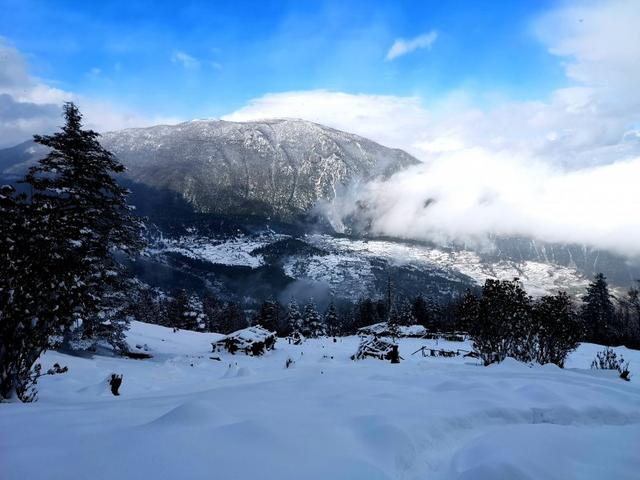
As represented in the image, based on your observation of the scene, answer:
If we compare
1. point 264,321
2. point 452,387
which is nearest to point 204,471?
point 452,387

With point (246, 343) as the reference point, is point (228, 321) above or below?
below

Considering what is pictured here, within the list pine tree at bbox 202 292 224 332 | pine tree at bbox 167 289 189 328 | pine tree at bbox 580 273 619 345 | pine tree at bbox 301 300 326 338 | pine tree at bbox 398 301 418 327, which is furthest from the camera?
pine tree at bbox 202 292 224 332

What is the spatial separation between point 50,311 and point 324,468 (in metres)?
6.01

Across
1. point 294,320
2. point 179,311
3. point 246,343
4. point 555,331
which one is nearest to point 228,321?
point 179,311

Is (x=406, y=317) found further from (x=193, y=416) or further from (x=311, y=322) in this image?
(x=193, y=416)

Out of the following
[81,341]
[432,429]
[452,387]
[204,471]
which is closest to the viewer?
[204,471]

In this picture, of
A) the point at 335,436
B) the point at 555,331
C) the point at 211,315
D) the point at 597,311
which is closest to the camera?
the point at 335,436

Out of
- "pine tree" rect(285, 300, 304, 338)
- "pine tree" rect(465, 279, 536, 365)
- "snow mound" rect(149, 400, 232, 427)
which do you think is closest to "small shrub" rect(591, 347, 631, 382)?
"pine tree" rect(465, 279, 536, 365)

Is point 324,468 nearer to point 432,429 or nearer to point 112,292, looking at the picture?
point 432,429

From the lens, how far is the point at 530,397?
7242 mm

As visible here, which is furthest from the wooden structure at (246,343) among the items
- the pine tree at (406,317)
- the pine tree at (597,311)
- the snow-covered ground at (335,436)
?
the pine tree at (406,317)

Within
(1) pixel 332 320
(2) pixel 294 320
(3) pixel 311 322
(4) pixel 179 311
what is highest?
(4) pixel 179 311

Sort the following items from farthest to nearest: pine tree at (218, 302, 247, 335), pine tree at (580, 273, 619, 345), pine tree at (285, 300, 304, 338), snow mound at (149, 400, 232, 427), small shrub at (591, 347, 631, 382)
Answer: pine tree at (218, 302, 247, 335), pine tree at (285, 300, 304, 338), pine tree at (580, 273, 619, 345), small shrub at (591, 347, 631, 382), snow mound at (149, 400, 232, 427)

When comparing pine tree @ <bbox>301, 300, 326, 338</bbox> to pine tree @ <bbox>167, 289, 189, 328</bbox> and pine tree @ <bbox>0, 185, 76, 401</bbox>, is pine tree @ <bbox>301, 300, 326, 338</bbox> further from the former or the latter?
pine tree @ <bbox>0, 185, 76, 401</bbox>
